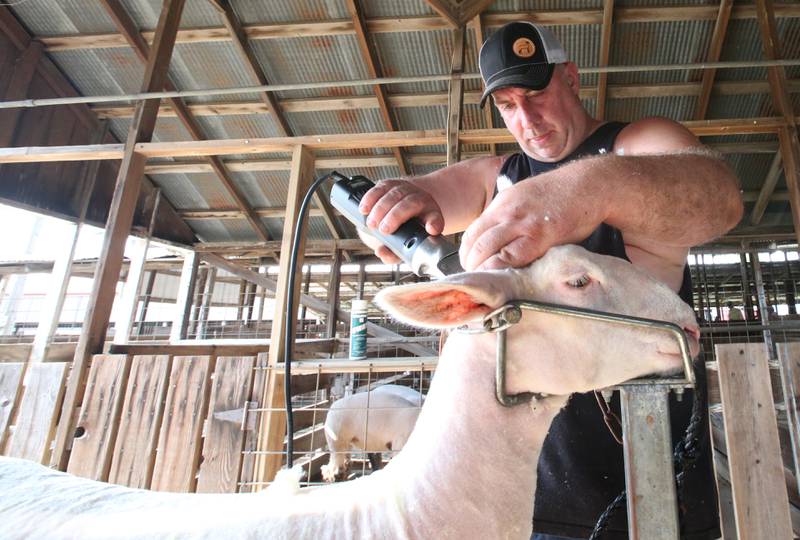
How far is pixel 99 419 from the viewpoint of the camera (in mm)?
2924

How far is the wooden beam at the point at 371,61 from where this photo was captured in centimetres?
525

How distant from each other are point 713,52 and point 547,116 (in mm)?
5376

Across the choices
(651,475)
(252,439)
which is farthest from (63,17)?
(651,475)

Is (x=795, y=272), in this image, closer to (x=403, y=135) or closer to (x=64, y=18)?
(x=403, y=135)

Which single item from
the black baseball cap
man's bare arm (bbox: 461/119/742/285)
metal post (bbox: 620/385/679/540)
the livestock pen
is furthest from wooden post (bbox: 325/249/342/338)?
A: metal post (bbox: 620/385/679/540)

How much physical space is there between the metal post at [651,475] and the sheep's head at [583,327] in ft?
0.64

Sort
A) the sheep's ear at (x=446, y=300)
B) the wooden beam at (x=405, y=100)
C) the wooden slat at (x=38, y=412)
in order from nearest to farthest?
the sheep's ear at (x=446, y=300), the wooden slat at (x=38, y=412), the wooden beam at (x=405, y=100)

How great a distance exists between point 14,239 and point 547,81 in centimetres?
2753

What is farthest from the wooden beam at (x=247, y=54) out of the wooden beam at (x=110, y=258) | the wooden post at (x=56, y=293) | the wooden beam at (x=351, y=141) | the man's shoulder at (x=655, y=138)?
the man's shoulder at (x=655, y=138)

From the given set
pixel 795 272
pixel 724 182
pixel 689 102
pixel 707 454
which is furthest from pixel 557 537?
pixel 795 272

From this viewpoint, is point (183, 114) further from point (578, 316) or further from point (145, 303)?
point (578, 316)

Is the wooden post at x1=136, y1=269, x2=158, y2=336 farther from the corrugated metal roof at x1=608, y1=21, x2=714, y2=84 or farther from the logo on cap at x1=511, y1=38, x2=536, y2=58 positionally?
the logo on cap at x1=511, y1=38, x2=536, y2=58

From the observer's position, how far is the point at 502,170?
6.32 feet

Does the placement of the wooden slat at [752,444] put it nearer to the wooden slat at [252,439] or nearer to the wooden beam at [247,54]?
the wooden slat at [252,439]
